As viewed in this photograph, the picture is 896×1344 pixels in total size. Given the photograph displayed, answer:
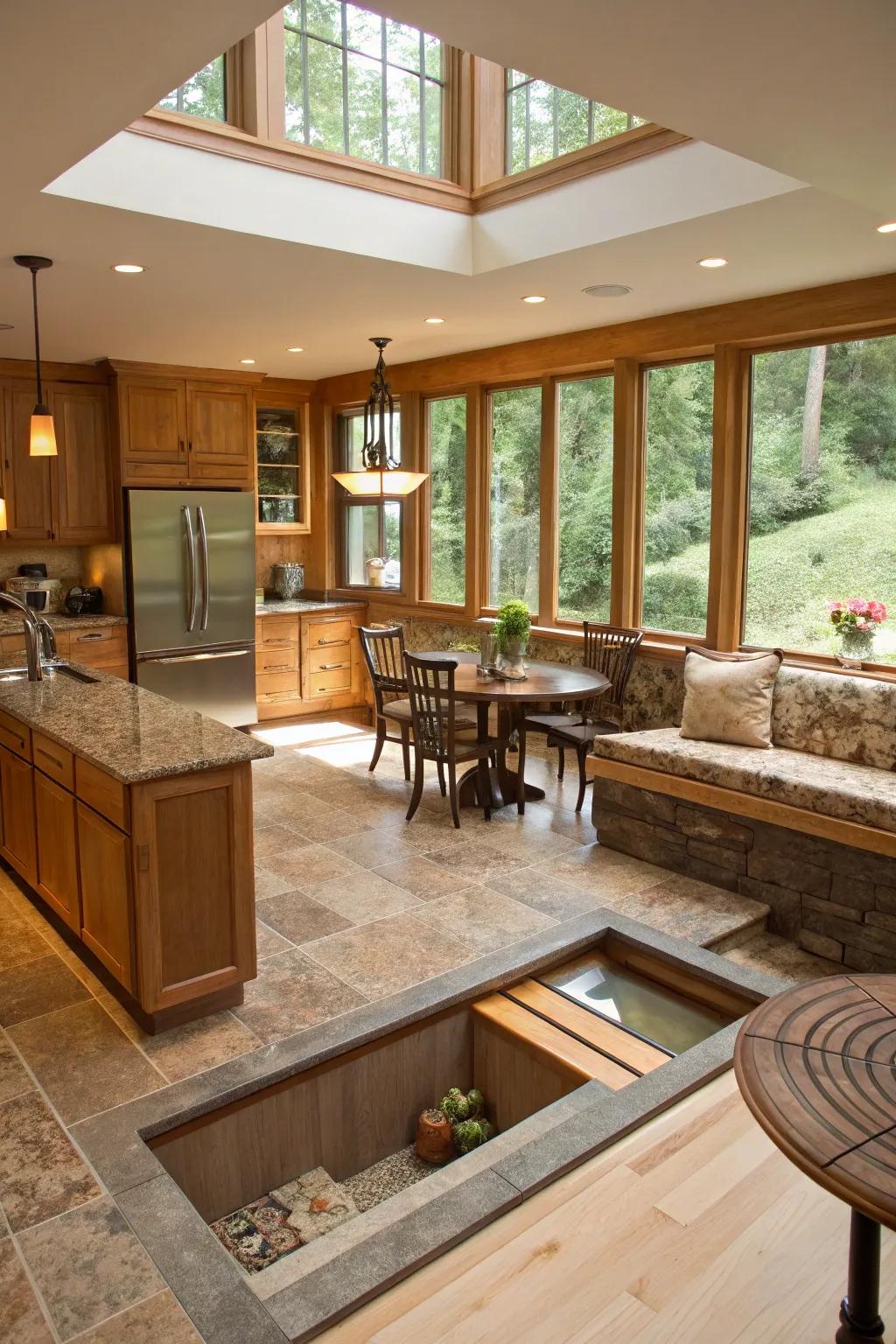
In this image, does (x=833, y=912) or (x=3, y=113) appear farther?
(x=833, y=912)

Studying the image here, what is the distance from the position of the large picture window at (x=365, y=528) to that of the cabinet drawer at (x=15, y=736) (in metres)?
3.82

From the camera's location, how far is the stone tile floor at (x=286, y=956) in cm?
205

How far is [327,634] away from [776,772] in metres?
4.25

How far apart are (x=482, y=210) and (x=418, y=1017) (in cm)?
324

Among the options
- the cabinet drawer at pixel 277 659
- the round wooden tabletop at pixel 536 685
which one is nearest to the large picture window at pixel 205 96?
the round wooden tabletop at pixel 536 685

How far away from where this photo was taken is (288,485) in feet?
25.2

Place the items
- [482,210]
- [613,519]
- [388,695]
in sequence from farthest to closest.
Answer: [388,695], [613,519], [482,210]

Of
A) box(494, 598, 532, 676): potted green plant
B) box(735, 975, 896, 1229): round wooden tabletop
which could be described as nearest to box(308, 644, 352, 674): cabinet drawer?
box(494, 598, 532, 676): potted green plant

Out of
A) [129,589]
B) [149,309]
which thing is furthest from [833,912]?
[129,589]

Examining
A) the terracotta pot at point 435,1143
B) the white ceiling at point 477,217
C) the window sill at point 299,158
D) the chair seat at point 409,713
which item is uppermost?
the window sill at point 299,158

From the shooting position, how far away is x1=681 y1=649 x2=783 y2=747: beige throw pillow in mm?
4426

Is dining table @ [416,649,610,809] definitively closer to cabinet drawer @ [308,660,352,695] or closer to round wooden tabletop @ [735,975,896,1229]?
cabinet drawer @ [308,660,352,695]

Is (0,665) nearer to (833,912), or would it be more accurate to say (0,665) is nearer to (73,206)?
(73,206)

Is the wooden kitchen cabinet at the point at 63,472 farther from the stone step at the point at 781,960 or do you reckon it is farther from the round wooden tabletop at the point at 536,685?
the stone step at the point at 781,960
